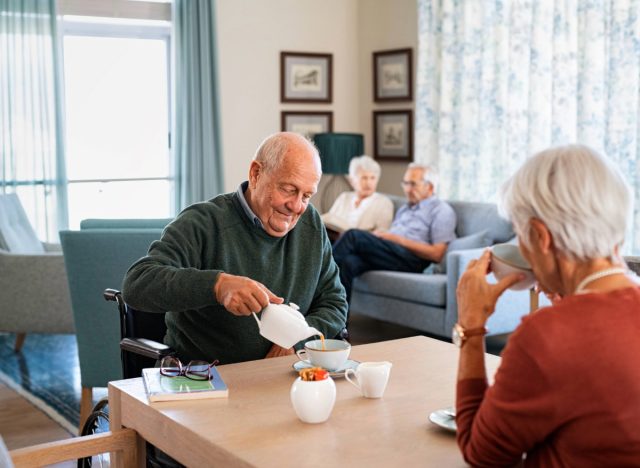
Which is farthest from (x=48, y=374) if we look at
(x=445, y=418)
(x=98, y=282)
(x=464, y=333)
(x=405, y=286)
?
(x=464, y=333)

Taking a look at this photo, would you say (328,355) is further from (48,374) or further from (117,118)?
(117,118)

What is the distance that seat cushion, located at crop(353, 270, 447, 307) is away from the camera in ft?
17.6

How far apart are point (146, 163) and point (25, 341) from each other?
1.82 m

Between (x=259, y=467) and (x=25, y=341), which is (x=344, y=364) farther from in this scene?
(x=25, y=341)

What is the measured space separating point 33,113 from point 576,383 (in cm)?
577

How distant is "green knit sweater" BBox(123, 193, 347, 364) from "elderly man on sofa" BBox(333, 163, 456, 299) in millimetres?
3088

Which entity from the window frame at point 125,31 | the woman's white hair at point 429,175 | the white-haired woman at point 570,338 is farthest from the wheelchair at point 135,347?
the window frame at point 125,31

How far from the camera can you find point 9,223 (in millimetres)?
6090

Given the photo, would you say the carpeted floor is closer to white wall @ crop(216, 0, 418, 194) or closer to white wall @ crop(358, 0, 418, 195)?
white wall @ crop(216, 0, 418, 194)

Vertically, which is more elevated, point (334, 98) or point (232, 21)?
point (232, 21)

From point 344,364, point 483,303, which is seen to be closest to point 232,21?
point 344,364

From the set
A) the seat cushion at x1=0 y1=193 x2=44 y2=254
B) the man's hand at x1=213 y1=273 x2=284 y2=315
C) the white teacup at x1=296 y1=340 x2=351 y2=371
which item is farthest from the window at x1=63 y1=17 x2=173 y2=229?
the white teacup at x1=296 y1=340 x2=351 y2=371

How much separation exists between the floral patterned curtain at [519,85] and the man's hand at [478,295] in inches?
157

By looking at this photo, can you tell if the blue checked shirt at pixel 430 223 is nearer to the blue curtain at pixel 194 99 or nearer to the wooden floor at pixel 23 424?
the blue curtain at pixel 194 99
